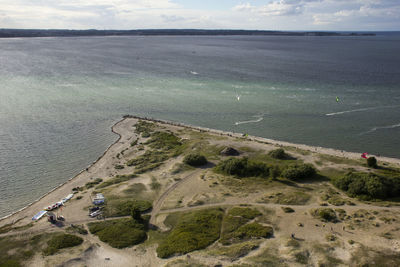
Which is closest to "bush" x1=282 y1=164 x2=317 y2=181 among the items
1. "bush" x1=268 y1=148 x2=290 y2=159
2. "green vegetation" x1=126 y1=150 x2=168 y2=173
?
"bush" x1=268 y1=148 x2=290 y2=159

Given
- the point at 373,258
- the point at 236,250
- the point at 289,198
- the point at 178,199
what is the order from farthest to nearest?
the point at 178,199 → the point at 289,198 → the point at 236,250 → the point at 373,258

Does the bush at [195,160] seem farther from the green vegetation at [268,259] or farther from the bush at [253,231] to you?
the green vegetation at [268,259]

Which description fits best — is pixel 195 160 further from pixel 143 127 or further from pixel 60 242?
pixel 143 127

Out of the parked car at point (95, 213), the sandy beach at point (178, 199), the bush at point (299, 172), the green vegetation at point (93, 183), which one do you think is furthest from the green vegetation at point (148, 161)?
the bush at point (299, 172)

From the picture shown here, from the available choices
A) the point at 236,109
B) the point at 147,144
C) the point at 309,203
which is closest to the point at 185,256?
the point at 309,203

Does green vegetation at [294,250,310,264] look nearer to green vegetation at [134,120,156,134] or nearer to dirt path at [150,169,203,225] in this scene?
dirt path at [150,169,203,225]

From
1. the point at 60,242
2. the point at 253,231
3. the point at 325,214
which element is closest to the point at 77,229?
the point at 60,242

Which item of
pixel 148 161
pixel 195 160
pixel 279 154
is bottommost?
pixel 148 161
